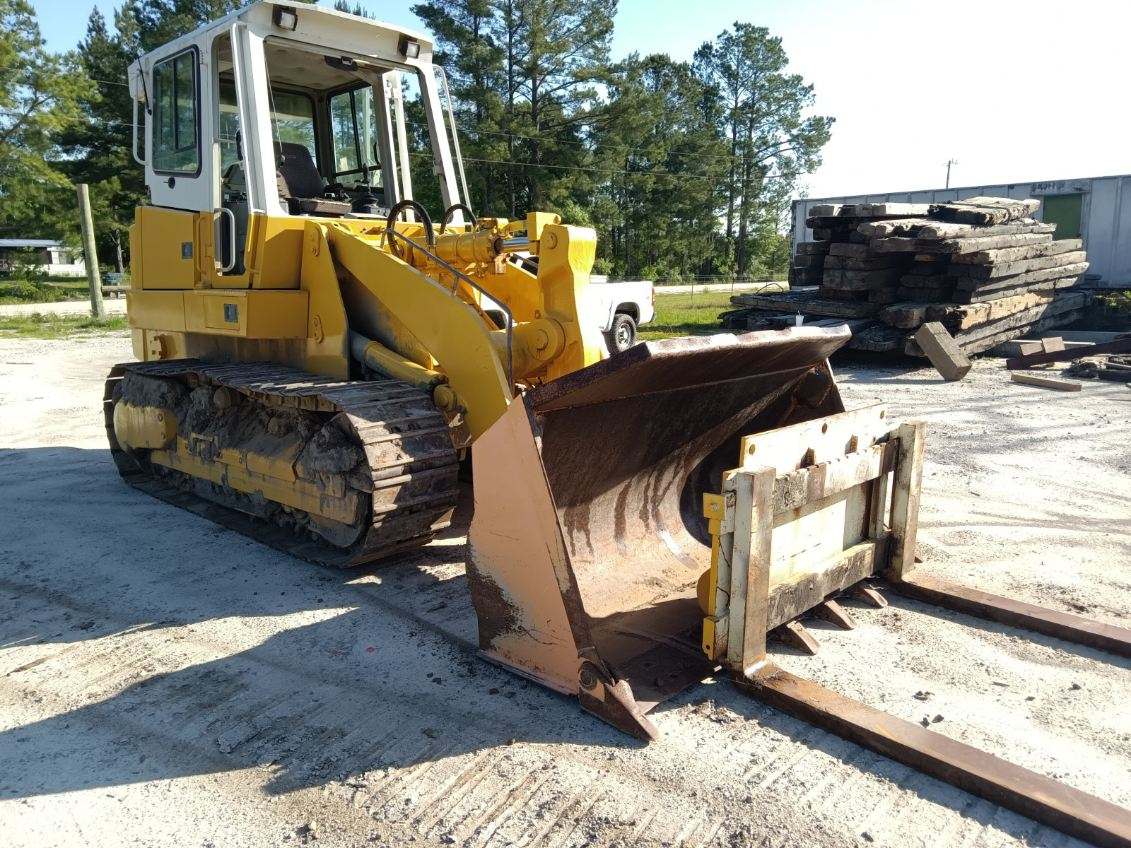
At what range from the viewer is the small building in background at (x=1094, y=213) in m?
16.5

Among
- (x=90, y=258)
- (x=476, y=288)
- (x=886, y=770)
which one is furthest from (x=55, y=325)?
(x=886, y=770)

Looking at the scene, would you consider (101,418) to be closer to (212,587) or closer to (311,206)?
(311,206)

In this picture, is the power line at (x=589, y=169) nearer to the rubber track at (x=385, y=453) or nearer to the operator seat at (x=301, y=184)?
the operator seat at (x=301, y=184)

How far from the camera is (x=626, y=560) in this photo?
164 inches

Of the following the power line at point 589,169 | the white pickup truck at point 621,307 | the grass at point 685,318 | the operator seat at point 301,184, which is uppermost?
the power line at point 589,169

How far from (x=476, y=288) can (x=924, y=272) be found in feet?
30.8

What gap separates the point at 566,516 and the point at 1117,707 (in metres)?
2.28

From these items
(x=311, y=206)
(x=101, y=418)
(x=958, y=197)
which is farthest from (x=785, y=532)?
(x=958, y=197)

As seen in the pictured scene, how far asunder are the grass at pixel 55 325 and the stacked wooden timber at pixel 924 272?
13711 mm

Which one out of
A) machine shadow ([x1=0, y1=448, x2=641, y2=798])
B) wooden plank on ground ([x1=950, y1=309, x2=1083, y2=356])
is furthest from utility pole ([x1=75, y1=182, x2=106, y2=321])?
wooden plank on ground ([x1=950, y1=309, x2=1083, y2=356])

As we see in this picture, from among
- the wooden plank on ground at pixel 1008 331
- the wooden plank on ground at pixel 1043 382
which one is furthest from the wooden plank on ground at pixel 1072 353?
the wooden plank on ground at pixel 1043 382

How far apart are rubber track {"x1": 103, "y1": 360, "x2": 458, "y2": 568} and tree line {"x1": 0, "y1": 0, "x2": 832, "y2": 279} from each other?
28.6 meters

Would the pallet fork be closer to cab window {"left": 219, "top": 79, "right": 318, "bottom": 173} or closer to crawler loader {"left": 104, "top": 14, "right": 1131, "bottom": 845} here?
crawler loader {"left": 104, "top": 14, "right": 1131, "bottom": 845}

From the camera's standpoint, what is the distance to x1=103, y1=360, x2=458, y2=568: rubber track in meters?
4.22
